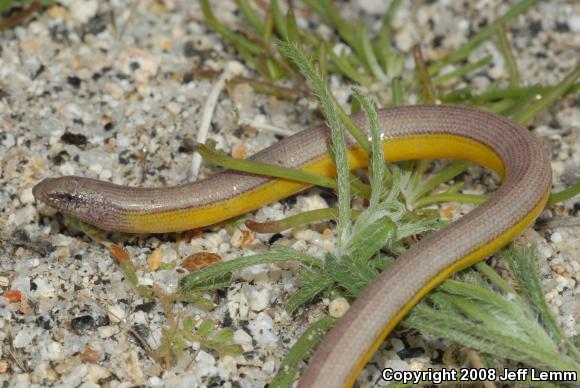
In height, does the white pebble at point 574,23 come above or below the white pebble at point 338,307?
above

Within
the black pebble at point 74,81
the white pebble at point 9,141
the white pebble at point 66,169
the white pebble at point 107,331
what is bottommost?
the white pebble at point 107,331

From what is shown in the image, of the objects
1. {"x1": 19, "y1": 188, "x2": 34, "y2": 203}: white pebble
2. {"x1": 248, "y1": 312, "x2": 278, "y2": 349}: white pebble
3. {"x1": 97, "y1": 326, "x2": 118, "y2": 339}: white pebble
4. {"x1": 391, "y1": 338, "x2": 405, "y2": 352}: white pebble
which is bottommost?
{"x1": 97, "y1": 326, "x2": 118, "y2": 339}: white pebble

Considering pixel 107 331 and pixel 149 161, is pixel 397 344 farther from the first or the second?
pixel 149 161

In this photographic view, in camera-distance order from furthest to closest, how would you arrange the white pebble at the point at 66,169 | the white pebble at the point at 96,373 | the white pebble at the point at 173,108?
the white pebble at the point at 173,108, the white pebble at the point at 66,169, the white pebble at the point at 96,373

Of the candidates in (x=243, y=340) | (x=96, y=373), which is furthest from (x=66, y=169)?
(x=243, y=340)

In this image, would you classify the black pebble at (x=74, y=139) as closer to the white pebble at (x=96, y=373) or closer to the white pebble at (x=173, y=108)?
the white pebble at (x=173, y=108)

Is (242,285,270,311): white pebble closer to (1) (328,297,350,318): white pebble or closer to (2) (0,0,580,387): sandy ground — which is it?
(2) (0,0,580,387): sandy ground

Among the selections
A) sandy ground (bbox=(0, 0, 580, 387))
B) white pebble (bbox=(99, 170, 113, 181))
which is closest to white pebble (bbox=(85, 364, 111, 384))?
sandy ground (bbox=(0, 0, 580, 387))

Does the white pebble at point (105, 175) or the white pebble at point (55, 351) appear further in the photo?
the white pebble at point (105, 175)

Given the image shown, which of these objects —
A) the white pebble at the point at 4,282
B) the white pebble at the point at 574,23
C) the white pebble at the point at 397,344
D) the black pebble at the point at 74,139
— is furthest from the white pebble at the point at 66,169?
the white pebble at the point at 574,23
